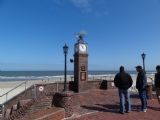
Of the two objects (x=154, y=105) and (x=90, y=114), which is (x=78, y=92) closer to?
(x=154, y=105)

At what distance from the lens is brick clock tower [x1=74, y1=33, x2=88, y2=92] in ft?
51.1

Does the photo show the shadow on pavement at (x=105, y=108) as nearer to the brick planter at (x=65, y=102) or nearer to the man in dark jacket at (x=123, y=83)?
the man in dark jacket at (x=123, y=83)

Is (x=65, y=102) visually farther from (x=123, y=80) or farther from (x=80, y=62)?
(x=80, y=62)

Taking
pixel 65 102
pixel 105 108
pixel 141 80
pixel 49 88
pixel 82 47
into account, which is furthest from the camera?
pixel 49 88

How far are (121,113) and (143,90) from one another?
119cm

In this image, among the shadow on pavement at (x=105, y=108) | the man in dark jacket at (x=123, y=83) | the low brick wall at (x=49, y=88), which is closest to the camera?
the man in dark jacket at (x=123, y=83)

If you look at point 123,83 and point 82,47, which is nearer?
point 123,83

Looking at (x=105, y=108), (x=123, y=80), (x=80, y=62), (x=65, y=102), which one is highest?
(x=80, y=62)

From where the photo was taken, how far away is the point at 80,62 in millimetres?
15664

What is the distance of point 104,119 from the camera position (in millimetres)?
7887

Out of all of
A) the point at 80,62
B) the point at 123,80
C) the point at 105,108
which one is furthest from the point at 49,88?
the point at 123,80

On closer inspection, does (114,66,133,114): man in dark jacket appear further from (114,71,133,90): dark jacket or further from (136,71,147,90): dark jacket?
(136,71,147,90): dark jacket

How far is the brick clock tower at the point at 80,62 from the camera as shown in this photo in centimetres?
1557

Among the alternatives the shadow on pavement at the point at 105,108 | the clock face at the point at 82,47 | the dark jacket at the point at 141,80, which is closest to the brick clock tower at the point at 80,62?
the clock face at the point at 82,47
